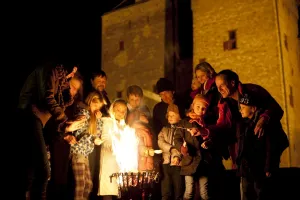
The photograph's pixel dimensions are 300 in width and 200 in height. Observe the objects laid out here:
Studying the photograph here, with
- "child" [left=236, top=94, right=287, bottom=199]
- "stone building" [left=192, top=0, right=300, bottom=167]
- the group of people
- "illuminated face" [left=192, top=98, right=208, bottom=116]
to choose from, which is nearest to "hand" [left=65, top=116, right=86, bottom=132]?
the group of people

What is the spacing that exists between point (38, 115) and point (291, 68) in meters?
17.8

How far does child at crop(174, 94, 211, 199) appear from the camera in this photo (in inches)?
221

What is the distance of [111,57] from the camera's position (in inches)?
1054

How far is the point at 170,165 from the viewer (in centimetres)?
637

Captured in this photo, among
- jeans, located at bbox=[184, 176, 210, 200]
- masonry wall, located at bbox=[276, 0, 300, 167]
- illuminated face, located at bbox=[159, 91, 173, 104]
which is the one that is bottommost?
jeans, located at bbox=[184, 176, 210, 200]

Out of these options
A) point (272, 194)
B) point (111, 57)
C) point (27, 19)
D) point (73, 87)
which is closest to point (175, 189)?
point (272, 194)

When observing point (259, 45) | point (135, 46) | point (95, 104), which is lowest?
point (95, 104)

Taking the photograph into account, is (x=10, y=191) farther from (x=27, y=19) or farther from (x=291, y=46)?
(x=291, y=46)

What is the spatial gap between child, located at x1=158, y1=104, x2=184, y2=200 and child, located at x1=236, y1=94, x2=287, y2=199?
1468 mm

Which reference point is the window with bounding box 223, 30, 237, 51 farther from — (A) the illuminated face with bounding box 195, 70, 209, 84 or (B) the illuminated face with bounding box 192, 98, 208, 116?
(B) the illuminated face with bounding box 192, 98, 208, 116

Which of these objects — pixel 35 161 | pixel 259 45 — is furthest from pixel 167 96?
pixel 259 45

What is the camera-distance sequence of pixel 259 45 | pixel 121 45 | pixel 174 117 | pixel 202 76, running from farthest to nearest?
pixel 121 45 → pixel 259 45 → pixel 202 76 → pixel 174 117

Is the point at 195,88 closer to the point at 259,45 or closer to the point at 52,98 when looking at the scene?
the point at 52,98

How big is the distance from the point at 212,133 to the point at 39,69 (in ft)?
8.86
